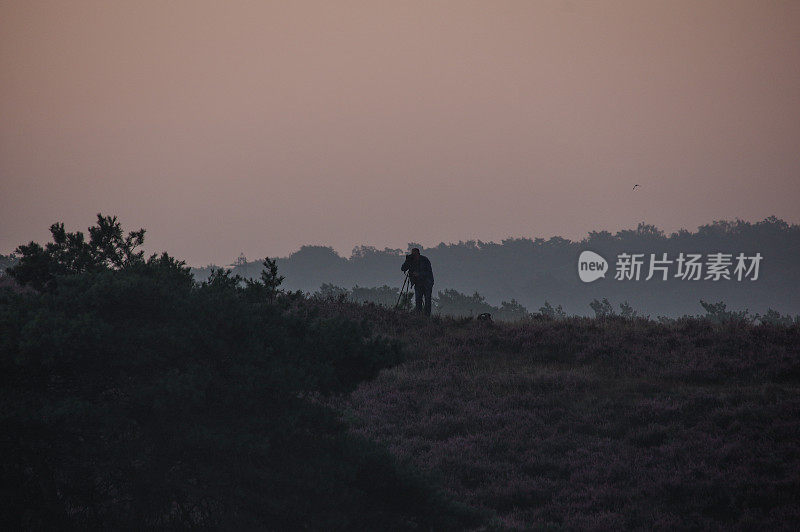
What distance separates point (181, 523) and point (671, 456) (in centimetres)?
785

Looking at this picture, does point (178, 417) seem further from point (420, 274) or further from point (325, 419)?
→ point (420, 274)

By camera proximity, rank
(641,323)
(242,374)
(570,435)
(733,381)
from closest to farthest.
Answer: (242,374) → (570,435) → (733,381) → (641,323)

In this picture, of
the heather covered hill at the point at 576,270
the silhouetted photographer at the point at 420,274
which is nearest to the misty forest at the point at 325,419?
the silhouetted photographer at the point at 420,274

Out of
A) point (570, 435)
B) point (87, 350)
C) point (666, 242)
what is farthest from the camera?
point (666, 242)

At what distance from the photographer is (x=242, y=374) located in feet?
26.6

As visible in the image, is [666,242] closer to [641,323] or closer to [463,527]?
[641,323]

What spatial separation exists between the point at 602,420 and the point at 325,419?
7006 mm

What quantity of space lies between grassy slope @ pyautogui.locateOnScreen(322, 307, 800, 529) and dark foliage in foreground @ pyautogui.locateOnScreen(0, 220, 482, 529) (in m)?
2.35

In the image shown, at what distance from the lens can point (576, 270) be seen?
167750 mm

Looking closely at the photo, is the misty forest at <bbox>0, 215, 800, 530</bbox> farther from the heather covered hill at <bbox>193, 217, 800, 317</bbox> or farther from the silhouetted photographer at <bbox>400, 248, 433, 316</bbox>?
the heather covered hill at <bbox>193, 217, 800, 317</bbox>

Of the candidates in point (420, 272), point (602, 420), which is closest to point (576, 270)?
point (420, 272)

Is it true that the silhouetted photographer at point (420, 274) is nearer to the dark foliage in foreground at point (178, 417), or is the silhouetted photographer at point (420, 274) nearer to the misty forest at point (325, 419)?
the misty forest at point (325, 419)

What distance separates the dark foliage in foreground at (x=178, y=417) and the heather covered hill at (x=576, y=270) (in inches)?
4499

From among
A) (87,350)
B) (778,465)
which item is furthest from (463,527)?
(778,465)
